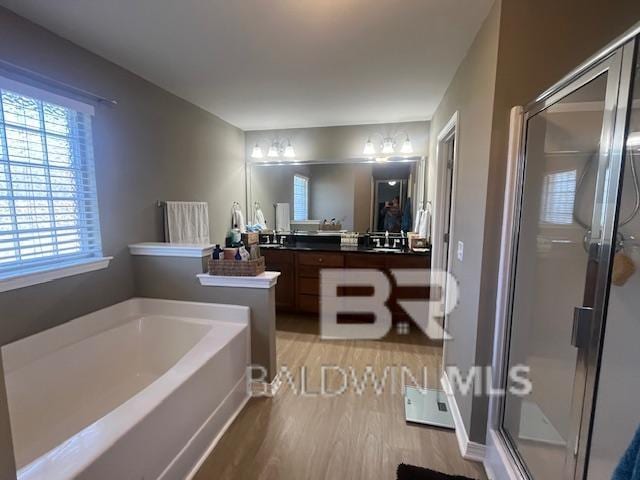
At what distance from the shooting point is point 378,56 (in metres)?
2.11

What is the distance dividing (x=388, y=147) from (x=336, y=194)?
83 cm

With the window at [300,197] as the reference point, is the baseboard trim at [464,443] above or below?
below

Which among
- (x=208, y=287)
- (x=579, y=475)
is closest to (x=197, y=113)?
(x=208, y=287)

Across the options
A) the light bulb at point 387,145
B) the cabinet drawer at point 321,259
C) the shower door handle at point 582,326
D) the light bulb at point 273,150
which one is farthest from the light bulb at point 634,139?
the light bulb at point 273,150

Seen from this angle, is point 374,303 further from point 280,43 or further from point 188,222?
point 280,43

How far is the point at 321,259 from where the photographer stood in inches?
138

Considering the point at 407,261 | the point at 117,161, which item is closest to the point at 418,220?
the point at 407,261

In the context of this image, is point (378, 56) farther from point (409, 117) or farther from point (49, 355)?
point (49, 355)

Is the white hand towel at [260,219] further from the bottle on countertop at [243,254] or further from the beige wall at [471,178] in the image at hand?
the beige wall at [471,178]

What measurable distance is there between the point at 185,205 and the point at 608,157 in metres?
2.90

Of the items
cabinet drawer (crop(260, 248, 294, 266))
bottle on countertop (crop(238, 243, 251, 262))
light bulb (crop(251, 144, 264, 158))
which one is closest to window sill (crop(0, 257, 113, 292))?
bottle on countertop (crop(238, 243, 251, 262))

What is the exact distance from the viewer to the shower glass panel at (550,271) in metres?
1.47

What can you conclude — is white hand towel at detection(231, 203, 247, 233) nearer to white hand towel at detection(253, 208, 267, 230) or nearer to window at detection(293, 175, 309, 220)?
white hand towel at detection(253, 208, 267, 230)

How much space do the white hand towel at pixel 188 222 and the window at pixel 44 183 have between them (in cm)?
64
